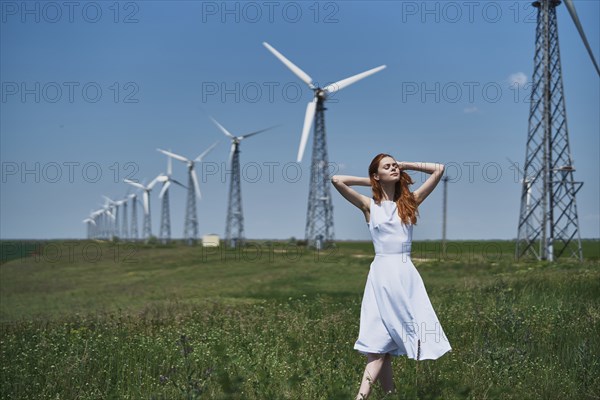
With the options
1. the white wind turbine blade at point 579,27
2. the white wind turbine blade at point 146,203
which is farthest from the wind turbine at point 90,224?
the white wind turbine blade at point 579,27

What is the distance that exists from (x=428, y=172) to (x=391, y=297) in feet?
4.33

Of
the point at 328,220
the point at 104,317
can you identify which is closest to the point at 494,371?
the point at 104,317

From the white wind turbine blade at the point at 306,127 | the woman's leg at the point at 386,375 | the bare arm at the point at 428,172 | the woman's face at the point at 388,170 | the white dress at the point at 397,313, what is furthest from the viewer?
the white wind turbine blade at the point at 306,127

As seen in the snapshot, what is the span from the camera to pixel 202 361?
6.98m

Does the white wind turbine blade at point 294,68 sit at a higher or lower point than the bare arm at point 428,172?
higher

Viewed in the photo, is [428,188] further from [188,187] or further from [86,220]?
[86,220]

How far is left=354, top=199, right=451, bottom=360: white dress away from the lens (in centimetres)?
521

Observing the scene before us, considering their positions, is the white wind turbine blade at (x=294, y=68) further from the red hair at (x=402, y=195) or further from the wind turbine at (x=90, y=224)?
the wind turbine at (x=90, y=224)

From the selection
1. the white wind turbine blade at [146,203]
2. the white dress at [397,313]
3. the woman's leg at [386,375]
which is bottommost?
the woman's leg at [386,375]

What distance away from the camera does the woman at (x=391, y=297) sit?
206 inches

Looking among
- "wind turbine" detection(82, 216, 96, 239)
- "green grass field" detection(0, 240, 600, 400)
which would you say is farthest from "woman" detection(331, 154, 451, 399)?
"wind turbine" detection(82, 216, 96, 239)

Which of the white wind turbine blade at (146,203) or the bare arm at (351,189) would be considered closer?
the bare arm at (351,189)

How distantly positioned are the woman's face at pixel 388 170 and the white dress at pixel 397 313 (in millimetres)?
515

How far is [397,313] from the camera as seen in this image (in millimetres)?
5234
